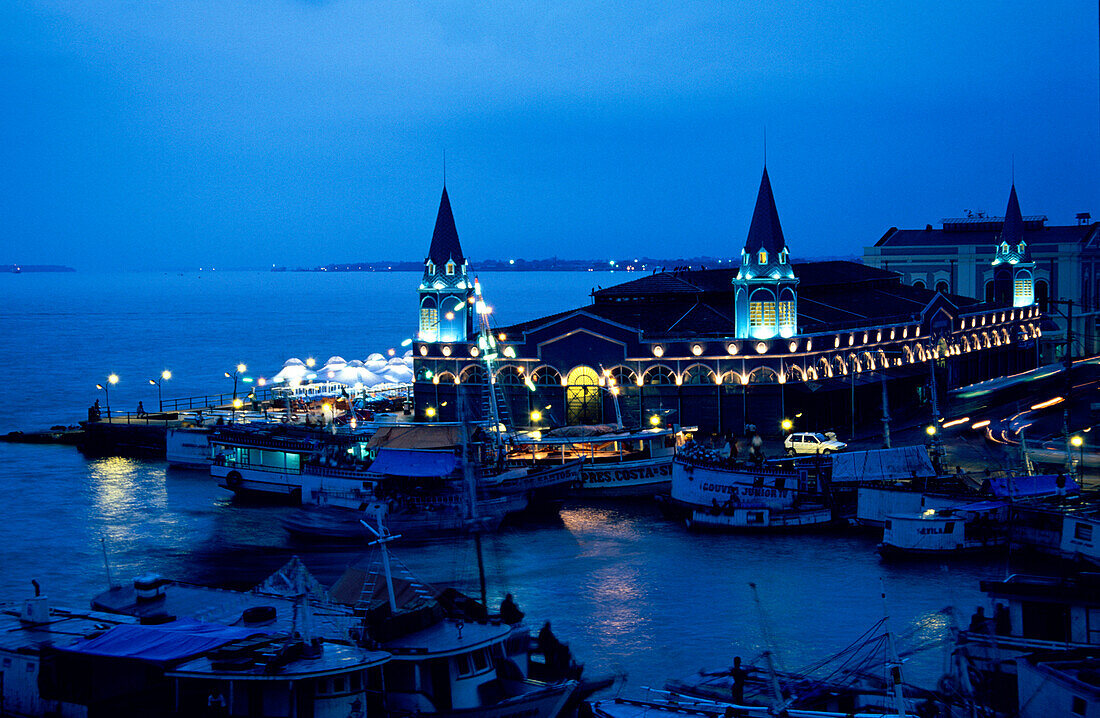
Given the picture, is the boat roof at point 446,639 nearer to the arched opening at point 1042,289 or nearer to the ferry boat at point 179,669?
the ferry boat at point 179,669

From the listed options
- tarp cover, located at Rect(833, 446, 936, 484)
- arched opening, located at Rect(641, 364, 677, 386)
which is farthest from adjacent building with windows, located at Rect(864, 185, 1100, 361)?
tarp cover, located at Rect(833, 446, 936, 484)

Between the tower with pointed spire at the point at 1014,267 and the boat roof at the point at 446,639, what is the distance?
250 ft

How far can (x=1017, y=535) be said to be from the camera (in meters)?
40.2

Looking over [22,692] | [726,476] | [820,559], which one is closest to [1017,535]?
[820,559]

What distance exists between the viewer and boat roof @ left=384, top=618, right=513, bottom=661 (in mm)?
22188

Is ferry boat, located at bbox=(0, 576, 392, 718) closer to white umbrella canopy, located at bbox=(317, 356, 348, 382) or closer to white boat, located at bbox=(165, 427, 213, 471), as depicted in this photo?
white boat, located at bbox=(165, 427, 213, 471)

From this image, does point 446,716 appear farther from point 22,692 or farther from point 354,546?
point 354,546

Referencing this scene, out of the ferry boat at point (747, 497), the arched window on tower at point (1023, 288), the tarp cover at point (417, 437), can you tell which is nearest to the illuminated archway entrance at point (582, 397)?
the tarp cover at point (417, 437)

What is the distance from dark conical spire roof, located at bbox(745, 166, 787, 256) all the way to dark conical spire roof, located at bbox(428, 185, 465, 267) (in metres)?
15.2

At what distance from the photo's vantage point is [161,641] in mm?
21734

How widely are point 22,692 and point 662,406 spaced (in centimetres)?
4148

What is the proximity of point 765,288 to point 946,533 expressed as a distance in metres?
24.4

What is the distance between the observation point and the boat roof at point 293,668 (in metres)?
20.0

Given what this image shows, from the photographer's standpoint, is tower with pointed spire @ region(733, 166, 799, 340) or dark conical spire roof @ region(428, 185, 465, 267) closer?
tower with pointed spire @ region(733, 166, 799, 340)
